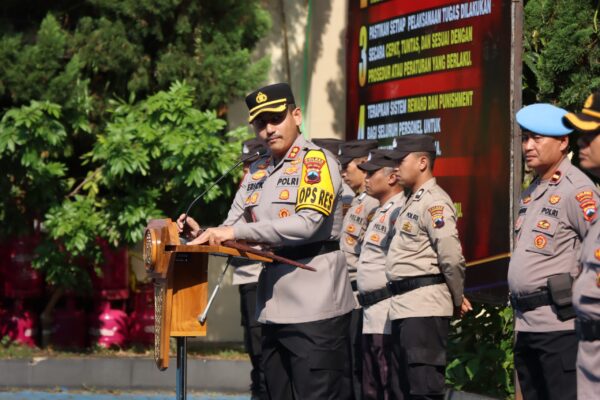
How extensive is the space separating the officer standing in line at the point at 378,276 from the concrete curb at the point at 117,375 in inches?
112

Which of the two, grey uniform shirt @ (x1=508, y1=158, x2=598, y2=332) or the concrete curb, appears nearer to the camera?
grey uniform shirt @ (x1=508, y1=158, x2=598, y2=332)

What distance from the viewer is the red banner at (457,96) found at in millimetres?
8180

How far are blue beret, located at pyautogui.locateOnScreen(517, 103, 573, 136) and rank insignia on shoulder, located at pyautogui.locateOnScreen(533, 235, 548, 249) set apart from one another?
0.50m

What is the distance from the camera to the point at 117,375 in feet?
37.5

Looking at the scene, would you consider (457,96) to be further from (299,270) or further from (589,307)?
(589,307)

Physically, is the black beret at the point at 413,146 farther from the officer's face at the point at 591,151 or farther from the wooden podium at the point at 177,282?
the officer's face at the point at 591,151

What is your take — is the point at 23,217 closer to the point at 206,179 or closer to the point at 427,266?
the point at 206,179

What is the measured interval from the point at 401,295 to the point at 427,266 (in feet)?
0.77

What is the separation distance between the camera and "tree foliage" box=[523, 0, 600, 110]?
27.7 feet

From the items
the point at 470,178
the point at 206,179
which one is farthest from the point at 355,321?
the point at 206,179

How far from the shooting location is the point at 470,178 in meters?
8.56

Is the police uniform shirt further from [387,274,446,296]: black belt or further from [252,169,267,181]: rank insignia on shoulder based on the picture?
[252,169,267,181]: rank insignia on shoulder

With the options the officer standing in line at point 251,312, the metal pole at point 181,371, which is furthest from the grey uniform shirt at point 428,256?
the officer standing in line at point 251,312

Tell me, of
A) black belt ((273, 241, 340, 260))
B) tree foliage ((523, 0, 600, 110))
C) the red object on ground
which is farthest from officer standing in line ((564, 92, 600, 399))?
the red object on ground
